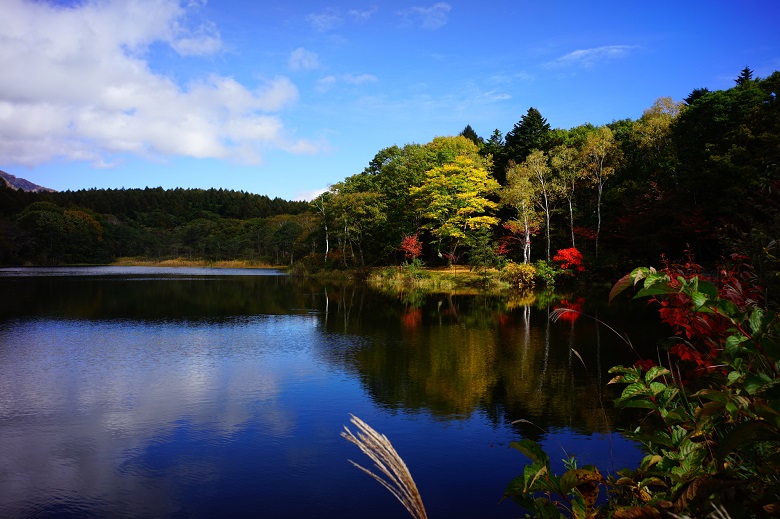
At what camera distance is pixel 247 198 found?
12562cm

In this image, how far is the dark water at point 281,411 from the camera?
18.2ft

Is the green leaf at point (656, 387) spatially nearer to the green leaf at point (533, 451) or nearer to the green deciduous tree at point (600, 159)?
the green leaf at point (533, 451)

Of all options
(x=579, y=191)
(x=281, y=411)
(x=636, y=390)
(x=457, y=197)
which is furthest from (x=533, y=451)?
(x=579, y=191)

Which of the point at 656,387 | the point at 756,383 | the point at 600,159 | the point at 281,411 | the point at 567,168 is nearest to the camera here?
the point at 756,383

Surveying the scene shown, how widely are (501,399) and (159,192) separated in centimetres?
13016

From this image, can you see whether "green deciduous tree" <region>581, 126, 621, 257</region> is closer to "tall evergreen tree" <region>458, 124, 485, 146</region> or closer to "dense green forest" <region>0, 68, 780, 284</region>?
"dense green forest" <region>0, 68, 780, 284</region>

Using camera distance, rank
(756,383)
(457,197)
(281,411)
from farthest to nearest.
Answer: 1. (457,197)
2. (281,411)
3. (756,383)

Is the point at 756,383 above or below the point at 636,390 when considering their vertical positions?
above

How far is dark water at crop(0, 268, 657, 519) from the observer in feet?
18.2

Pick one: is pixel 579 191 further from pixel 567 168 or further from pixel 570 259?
pixel 570 259

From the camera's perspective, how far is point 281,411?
8219mm

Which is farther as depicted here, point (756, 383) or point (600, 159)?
point (600, 159)

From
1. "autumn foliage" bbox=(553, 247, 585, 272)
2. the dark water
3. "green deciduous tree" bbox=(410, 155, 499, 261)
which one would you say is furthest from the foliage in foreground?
"green deciduous tree" bbox=(410, 155, 499, 261)

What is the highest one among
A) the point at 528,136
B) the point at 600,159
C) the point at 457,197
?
the point at 528,136
